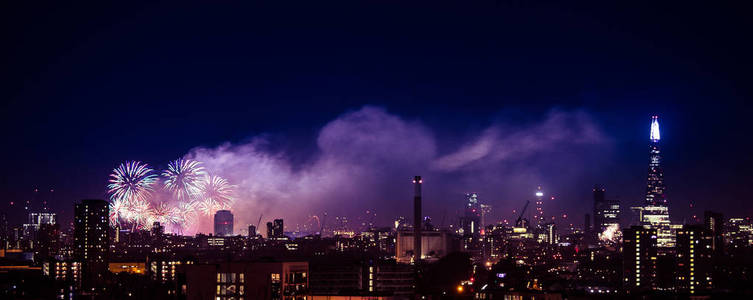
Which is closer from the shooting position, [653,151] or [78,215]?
[78,215]

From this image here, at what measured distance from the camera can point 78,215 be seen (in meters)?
71.8

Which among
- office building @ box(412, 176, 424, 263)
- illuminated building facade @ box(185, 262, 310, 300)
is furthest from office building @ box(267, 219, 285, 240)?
illuminated building facade @ box(185, 262, 310, 300)

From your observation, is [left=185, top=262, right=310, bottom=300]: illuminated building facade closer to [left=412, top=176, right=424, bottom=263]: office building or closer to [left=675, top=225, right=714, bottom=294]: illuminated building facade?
[left=675, top=225, right=714, bottom=294]: illuminated building facade

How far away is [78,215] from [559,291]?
4608 centimetres

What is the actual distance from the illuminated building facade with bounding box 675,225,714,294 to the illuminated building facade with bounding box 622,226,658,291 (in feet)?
7.47

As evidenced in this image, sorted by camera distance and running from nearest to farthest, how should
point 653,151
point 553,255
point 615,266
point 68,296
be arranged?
point 68,296 < point 615,266 < point 553,255 < point 653,151

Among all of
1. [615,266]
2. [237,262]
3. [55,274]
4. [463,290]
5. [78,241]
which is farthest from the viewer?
[615,266]

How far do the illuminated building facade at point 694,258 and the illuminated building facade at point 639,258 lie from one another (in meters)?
2.28

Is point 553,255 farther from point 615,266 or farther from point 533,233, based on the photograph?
point 533,233

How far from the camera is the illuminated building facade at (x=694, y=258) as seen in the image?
242 ft

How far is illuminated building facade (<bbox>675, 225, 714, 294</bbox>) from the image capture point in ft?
242

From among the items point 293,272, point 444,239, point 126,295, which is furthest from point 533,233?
point 293,272

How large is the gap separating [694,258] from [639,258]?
4.84 m

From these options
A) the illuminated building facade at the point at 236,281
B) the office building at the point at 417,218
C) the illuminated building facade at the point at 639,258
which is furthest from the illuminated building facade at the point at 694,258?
the illuminated building facade at the point at 236,281
